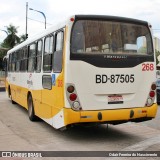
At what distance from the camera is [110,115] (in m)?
8.18

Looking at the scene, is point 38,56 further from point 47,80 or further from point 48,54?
point 47,80

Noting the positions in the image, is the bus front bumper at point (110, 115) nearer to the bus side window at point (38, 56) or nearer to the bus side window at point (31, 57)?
the bus side window at point (38, 56)

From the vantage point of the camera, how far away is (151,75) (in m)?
8.80

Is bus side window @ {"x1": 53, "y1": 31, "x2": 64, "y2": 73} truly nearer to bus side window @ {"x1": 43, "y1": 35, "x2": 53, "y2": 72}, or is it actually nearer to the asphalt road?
bus side window @ {"x1": 43, "y1": 35, "x2": 53, "y2": 72}

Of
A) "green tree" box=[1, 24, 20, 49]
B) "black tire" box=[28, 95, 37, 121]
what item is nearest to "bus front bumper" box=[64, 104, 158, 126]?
"black tire" box=[28, 95, 37, 121]

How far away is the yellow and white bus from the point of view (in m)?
8.04

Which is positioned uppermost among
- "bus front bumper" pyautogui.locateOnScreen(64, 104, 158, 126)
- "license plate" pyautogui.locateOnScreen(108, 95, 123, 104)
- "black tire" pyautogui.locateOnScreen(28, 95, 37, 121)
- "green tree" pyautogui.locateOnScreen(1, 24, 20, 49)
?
"green tree" pyautogui.locateOnScreen(1, 24, 20, 49)

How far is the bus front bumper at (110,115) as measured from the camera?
26.0ft

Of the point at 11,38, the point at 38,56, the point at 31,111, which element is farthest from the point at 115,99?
the point at 11,38

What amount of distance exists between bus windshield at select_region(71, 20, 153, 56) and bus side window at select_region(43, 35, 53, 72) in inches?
53.8

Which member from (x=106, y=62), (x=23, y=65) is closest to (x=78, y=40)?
(x=106, y=62)

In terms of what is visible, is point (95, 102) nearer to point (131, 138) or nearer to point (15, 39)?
point (131, 138)

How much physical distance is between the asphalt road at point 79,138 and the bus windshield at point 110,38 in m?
2.16

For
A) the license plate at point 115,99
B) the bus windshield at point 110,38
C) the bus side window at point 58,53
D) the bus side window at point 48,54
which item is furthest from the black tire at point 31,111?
the bus windshield at point 110,38
